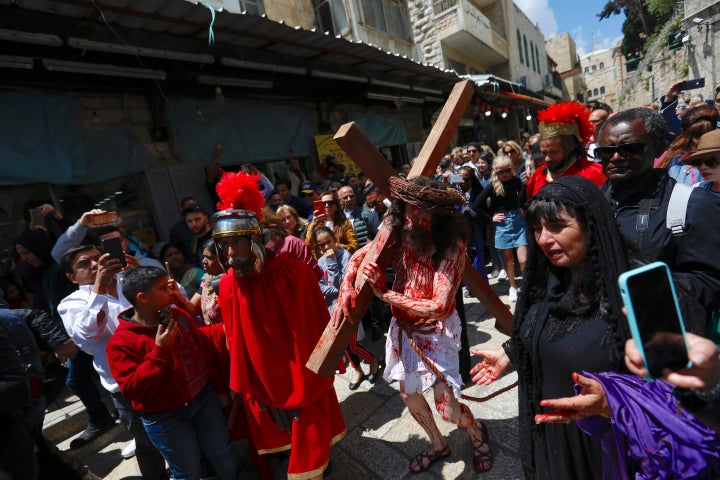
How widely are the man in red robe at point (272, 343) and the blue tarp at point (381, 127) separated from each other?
7407 mm

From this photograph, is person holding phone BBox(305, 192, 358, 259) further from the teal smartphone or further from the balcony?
the balcony

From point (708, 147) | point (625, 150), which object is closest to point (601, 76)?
point (708, 147)

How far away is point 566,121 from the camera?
2.70m

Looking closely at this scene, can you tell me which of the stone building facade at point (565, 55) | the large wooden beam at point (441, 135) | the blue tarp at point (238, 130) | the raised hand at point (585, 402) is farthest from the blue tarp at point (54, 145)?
the stone building facade at point (565, 55)

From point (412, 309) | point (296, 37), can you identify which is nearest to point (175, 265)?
point (412, 309)

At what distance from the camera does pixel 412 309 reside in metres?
1.81

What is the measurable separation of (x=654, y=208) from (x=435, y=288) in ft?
3.57

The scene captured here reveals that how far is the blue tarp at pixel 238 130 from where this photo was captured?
18.5 ft

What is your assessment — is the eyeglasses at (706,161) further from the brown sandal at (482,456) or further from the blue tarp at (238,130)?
the blue tarp at (238,130)

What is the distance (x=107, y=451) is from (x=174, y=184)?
12.0 feet

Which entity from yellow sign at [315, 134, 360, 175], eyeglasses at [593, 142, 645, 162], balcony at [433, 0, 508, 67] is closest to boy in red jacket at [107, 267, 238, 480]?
eyeglasses at [593, 142, 645, 162]

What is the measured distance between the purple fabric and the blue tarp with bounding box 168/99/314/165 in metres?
6.19

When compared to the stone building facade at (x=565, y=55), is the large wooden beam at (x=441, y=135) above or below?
below

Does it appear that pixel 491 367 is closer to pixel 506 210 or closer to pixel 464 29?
pixel 506 210
